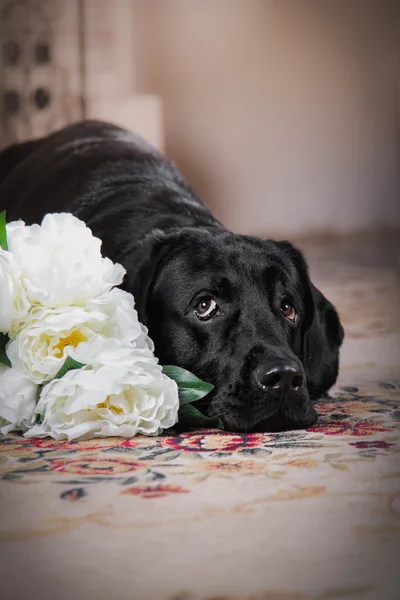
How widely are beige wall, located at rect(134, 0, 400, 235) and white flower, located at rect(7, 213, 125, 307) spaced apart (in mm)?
6593

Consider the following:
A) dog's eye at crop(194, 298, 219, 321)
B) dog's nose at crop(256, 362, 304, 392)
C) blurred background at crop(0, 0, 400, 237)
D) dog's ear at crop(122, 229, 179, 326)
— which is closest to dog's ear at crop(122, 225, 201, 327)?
dog's ear at crop(122, 229, 179, 326)

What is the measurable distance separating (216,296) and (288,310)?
198 mm

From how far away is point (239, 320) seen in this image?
1.75 m

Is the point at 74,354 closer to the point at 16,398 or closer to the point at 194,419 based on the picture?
the point at 16,398

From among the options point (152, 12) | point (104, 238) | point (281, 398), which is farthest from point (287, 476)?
point (152, 12)

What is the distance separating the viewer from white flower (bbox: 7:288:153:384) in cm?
159

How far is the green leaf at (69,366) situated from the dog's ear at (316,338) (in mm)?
628

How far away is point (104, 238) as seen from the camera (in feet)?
7.06

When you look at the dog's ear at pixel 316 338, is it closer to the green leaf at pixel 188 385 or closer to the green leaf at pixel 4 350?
the green leaf at pixel 188 385

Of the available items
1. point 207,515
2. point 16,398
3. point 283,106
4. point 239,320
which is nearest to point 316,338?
point 239,320

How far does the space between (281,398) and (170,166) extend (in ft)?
3.93

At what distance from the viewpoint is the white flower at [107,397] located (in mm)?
1557

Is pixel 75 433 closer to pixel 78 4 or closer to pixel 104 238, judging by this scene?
pixel 104 238

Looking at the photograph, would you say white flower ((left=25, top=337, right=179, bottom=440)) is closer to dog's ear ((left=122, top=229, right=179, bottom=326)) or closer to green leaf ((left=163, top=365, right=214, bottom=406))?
green leaf ((left=163, top=365, right=214, bottom=406))
